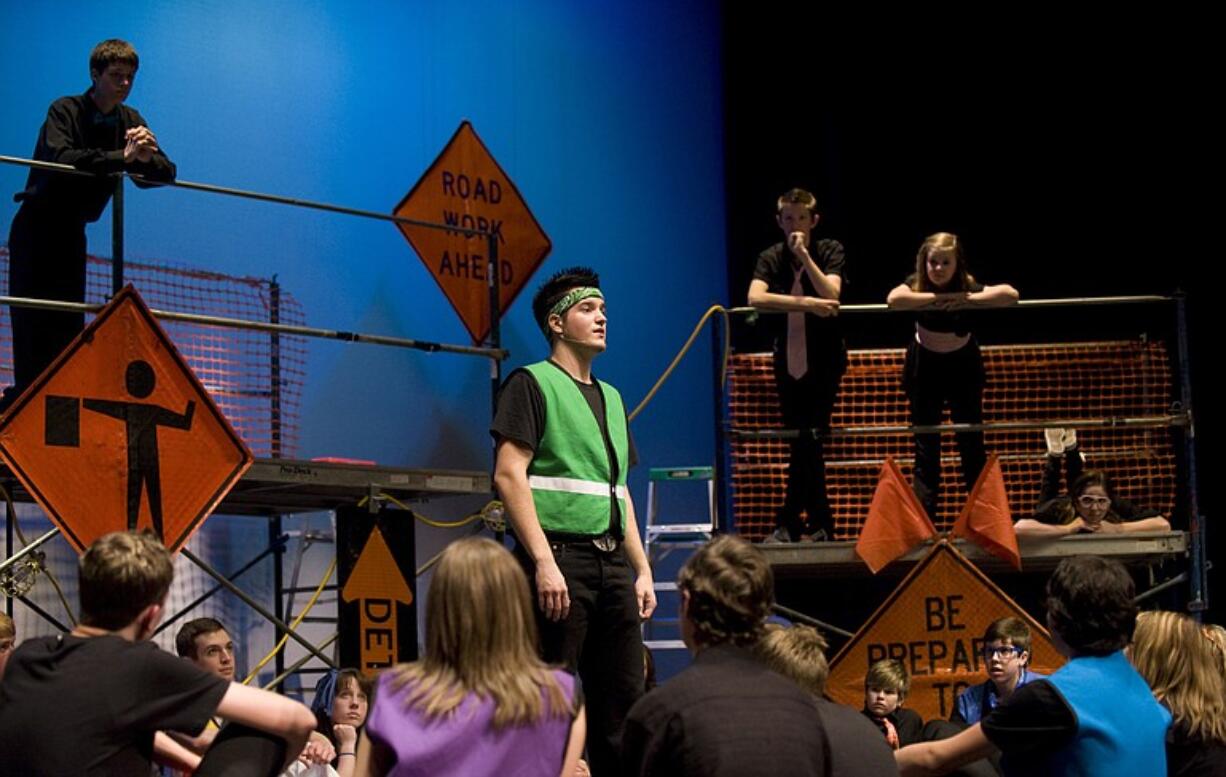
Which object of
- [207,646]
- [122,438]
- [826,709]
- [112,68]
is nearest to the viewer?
[826,709]

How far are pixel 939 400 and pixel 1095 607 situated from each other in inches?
188

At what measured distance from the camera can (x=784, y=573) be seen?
9.74 meters

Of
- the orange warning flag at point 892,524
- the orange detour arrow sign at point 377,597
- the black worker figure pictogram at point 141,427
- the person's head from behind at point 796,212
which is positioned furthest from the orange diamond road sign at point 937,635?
the black worker figure pictogram at point 141,427

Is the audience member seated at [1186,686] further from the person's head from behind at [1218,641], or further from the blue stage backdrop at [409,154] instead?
the blue stage backdrop at [409,154]

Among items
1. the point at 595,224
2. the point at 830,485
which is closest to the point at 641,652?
Result: the point at 830,485

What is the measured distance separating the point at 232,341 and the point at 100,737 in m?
7.47

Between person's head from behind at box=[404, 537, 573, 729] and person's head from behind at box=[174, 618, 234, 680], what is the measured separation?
3.67 m

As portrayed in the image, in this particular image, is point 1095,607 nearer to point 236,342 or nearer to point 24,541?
point 24,541

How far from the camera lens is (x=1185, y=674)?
5.31m

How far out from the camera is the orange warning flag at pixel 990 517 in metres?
9.30

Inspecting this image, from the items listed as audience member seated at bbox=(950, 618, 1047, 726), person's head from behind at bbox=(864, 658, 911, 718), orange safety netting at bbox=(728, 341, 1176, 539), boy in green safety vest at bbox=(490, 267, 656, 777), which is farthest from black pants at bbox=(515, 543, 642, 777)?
orange safety netting at bbox=(728, 341, 1176, 539)

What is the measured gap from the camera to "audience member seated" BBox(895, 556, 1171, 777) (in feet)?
15.1

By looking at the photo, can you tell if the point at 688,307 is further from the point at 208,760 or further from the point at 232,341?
the point at 208,760

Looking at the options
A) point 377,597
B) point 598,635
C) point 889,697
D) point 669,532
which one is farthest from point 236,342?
point 598,635
